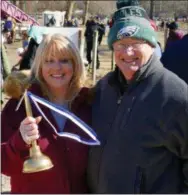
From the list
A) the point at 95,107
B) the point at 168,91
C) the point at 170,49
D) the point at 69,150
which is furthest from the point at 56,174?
the point at 170,49

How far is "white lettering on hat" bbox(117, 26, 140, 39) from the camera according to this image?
2244 mm

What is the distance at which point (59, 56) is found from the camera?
2463 millimetres

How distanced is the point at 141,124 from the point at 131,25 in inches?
20.1

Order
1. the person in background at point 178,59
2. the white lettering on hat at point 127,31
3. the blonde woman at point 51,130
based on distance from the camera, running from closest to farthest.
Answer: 1. the white lettering on hat at point 127,31
2. the blonde woman at point 51,130
3. the person in background at point 178,59

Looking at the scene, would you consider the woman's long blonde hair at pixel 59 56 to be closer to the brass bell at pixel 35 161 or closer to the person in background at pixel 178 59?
the brass bell at pixel 35 161

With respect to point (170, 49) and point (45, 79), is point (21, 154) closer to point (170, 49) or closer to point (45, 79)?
point (45, 79)

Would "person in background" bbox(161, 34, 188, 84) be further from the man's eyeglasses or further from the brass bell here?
the brass bell

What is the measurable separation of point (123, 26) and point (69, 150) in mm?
713

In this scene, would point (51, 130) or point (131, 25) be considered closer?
point (131, 25)

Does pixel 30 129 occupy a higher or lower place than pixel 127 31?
lower

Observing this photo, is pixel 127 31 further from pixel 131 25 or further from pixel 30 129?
pixel 30 129

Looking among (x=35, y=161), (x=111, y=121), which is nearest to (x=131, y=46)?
(x=111, y=121)

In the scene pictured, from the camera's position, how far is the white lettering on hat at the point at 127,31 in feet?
7.36

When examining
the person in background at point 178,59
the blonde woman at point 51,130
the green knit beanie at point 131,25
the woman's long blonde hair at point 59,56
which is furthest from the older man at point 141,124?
the person in background at point 178,59
